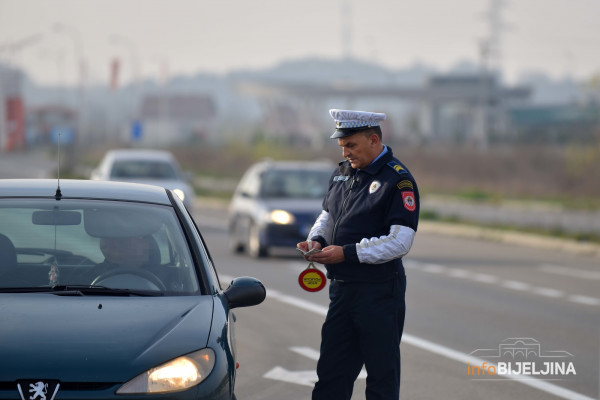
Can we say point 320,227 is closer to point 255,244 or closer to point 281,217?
point 281,217

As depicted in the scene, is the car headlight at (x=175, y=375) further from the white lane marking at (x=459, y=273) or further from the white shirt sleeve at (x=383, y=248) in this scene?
the white lane marking at (x=459, y=273)

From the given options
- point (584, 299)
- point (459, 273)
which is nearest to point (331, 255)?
point (584, 299)

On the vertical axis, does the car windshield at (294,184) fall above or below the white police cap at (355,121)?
below

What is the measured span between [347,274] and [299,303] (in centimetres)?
780

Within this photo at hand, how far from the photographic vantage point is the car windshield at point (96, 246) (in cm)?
593

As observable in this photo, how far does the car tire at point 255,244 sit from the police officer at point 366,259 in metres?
13.1

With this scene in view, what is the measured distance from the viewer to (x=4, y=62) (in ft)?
284

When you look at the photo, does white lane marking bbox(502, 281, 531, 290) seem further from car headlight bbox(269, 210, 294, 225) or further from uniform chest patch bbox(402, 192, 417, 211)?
uniform chest patch bbox(402, 192, 417, 211)

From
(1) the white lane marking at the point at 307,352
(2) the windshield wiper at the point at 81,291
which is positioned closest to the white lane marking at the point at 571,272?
(1) the white lane marking at the point at 307,352

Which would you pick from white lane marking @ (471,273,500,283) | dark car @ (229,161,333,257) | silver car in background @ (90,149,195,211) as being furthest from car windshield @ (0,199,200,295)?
silver car in background @ (90,149,195,211)

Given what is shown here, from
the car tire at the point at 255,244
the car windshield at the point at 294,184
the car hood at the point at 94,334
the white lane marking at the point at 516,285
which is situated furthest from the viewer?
the car windshield at the point at 294,184

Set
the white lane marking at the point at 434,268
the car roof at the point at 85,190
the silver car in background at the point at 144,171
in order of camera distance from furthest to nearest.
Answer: the silver car in background at the point at 144,171 < the white lane marking at the point at 434,268 < the car roof at the point at 85,190

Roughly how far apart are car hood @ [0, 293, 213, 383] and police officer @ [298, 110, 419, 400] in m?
0.66

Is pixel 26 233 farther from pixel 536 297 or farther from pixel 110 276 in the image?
pixel 536 297
